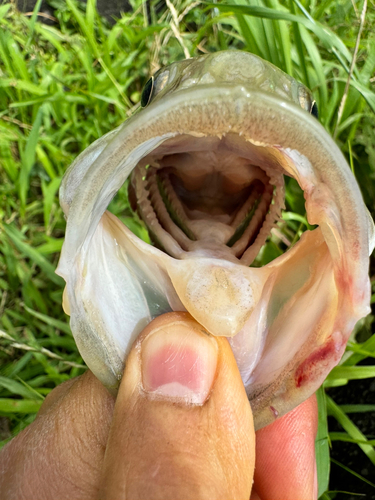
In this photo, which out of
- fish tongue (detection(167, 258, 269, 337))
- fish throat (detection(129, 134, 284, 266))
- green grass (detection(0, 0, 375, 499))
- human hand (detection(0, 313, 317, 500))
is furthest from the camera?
green grass (detection(0, 0, 375, 499))

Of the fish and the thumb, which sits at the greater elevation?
the fish

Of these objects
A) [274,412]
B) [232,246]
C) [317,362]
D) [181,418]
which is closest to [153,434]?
[181,418]

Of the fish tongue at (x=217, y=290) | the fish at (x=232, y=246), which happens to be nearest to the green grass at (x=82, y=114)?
the fish at (x=232, y=246)

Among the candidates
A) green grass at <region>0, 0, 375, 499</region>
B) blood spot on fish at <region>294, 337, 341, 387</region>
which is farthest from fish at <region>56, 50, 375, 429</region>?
green grass at <region>0, 0, 375, 499</region>

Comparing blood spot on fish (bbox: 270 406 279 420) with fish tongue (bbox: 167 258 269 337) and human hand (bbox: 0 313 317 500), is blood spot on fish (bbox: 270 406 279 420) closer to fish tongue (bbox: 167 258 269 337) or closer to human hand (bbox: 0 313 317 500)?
human hand (bbox: 0 313 317 500)

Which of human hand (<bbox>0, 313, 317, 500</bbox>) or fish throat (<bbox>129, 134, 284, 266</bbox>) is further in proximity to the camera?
fish throat (<bbox>129, 134, 284, 266</bbox>)

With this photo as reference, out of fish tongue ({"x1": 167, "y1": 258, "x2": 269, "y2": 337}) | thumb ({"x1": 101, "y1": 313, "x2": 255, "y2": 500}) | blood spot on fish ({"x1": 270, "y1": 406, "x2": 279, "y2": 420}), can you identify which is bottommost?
blood spot on fish ({"x1": 270, "y1": 406, "x2": 279, "y2": 420})
